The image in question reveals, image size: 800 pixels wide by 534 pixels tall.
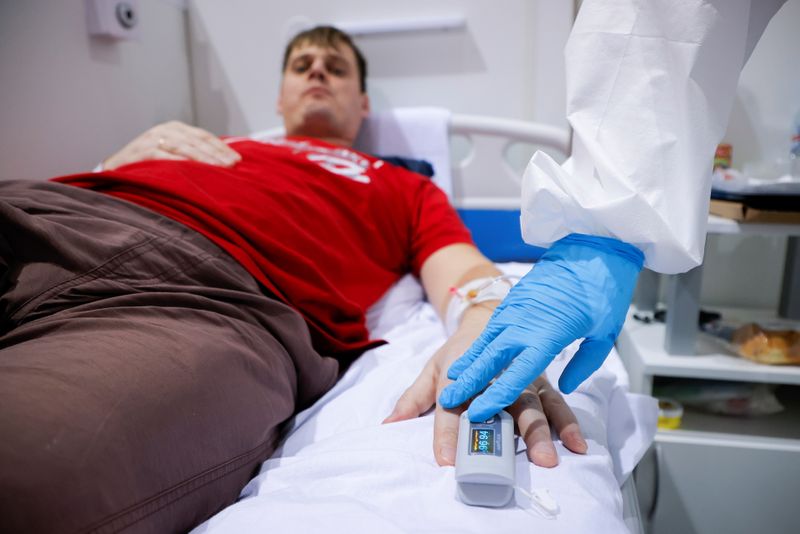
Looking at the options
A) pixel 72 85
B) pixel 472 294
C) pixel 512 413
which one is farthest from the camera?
pixel 72 85

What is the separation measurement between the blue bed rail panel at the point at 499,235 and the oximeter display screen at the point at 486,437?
92 cm

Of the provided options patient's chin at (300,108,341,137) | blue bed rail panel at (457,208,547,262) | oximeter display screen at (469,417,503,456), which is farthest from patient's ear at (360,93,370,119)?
oximeter display screen at (469,417,503,456)

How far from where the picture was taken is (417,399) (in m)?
0.71

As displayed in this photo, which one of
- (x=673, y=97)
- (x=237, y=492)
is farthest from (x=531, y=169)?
(x=237, y=492)

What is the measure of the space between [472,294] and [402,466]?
0.40 metres

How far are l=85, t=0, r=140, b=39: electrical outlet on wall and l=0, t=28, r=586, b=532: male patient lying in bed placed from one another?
0.49 metres

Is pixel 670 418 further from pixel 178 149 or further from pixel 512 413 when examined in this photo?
pixel 178 149

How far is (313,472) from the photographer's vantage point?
1.94 feet

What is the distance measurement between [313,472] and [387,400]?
203 millimetres

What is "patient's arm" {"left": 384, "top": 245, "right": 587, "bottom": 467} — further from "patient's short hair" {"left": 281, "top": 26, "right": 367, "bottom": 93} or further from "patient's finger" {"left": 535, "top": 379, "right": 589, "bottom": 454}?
"patient's short hair" {"left": 281, "top": 26, "right": 367, "bottom": 93}

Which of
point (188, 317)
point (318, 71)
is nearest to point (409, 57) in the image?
point (318, 71)

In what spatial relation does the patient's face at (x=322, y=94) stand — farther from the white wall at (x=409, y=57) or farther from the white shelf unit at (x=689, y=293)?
the white shelf unit at (x=689, y=293)

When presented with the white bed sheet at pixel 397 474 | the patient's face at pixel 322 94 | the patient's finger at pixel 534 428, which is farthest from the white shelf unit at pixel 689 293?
the patient's face at pixel 322 94

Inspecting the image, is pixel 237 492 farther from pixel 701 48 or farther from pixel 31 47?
pixel 31 47
